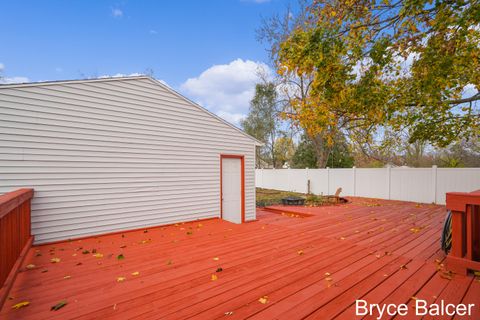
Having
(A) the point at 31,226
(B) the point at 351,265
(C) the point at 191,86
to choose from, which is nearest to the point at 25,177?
(A) the point at 31,226

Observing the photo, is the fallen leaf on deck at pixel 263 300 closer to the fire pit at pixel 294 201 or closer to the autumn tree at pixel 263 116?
the fire pit at pixel 294 201

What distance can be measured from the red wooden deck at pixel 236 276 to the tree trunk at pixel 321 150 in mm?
11375

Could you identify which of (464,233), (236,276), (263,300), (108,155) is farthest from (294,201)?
(263,300)

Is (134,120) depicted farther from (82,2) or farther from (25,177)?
(82,2)

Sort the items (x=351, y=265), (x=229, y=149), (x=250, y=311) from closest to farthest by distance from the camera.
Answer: (x=250, y=311) < (x=351, y=265) < (x=229, y=149)

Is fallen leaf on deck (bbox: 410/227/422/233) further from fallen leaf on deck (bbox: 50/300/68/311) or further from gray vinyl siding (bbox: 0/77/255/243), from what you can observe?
fallen leaf on deck (bbox: 50/300/68/311)

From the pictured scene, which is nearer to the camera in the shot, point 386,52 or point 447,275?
point 447,275

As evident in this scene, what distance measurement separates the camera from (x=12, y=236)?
2.86 metres

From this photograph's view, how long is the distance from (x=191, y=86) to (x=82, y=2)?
38.1ft

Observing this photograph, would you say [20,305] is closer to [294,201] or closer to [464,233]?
[464,233]

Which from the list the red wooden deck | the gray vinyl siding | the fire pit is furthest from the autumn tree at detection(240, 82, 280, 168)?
the red wooden deck

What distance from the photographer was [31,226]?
4.18 m

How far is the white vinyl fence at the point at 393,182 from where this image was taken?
855 centimetres

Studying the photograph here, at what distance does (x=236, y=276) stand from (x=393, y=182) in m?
10.2
